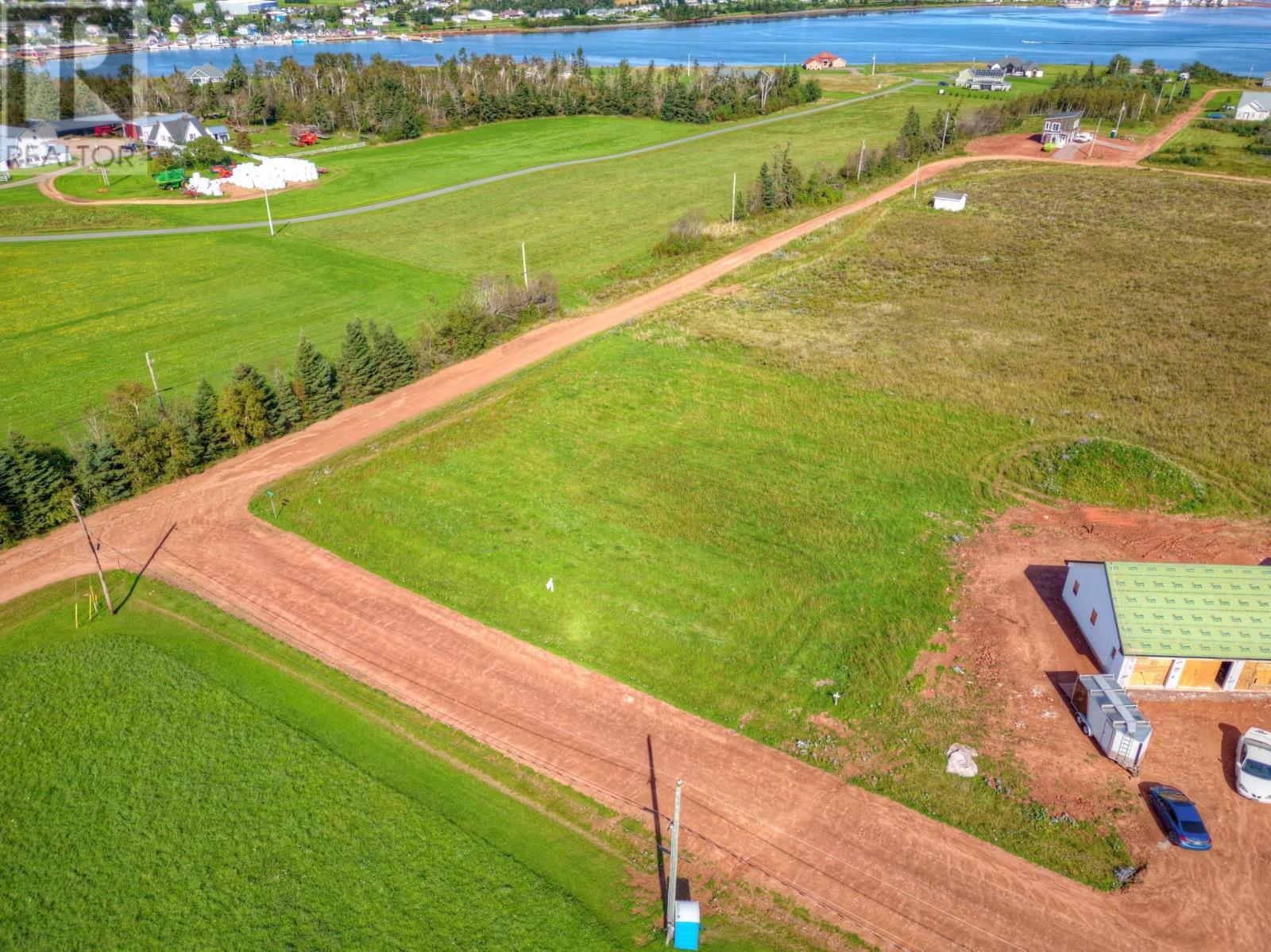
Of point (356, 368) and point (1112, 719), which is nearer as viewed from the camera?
point (1112, 719)

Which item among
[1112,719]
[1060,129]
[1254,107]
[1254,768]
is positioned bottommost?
[1254,768]

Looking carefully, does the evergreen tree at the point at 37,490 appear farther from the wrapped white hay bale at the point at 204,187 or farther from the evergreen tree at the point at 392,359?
the wrapped white hay bale at the point at 204,187

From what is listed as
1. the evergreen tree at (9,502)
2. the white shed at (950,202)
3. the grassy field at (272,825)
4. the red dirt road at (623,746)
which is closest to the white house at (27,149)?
the evergreen tree at (9,502)

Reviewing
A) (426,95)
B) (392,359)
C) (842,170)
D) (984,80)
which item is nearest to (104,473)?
(392,359)

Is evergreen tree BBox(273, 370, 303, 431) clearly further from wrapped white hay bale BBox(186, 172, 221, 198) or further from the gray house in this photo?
the gray house

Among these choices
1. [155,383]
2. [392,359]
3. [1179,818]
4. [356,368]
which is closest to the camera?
[1179,818]

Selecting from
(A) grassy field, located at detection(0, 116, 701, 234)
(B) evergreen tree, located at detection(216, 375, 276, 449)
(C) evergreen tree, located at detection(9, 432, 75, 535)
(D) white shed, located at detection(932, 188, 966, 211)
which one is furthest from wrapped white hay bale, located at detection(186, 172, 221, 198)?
(D) white shed, located at detection(932, 188, 966, 211)

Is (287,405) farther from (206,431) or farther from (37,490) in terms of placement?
(37,490)
